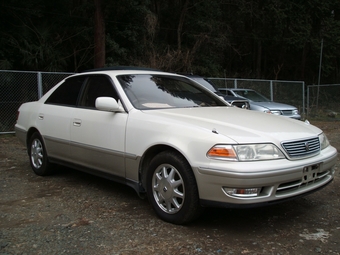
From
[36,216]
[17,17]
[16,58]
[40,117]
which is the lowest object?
[36,216]

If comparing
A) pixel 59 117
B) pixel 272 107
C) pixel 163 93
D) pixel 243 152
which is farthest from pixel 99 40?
pixel 243 152

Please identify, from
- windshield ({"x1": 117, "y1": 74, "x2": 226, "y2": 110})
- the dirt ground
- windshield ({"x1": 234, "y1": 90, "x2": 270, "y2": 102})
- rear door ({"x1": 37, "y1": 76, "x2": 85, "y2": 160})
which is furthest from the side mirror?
windshield ({"x1": 234, "y1": 90, "x2": 270, "y2": 102})

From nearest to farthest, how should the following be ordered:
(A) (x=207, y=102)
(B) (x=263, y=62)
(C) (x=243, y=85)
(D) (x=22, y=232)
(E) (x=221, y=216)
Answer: (D) (x=22, y=232) → (E) (x=221, y=216) → (A) (x=207, y=102) → (C) (x=243, y=85) → (B) (x=263, y=62)

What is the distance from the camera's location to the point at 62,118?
4.94 m

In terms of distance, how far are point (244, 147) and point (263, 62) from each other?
2810cm

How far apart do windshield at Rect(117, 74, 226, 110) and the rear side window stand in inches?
32.1

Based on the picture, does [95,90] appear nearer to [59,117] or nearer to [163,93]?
[59,117]

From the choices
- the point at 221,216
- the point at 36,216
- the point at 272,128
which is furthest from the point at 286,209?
the point at 36,216

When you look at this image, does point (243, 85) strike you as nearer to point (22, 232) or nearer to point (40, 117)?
point (40, 117)

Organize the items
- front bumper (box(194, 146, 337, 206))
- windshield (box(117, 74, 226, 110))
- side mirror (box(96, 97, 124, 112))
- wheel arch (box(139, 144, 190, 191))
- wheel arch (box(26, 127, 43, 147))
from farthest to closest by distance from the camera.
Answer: wheel arch (box(26, 127, 43, 147))
windshield (box(117, 74, 226, 110))
side mirror (box(96, 97, 124, 112))
wheel arch (box(139, 144, 190, 191))
front bumper (box(194, 146, 337, 206))

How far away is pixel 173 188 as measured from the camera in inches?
139

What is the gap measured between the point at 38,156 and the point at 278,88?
13.1 metres

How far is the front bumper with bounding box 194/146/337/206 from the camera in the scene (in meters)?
3.12

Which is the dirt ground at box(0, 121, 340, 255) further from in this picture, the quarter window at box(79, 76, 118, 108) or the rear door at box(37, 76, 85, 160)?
the quarter window at box(79, 76, 118, 108)
